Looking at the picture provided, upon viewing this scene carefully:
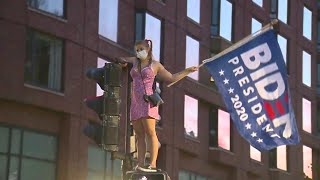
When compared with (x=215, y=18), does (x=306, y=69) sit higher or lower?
higher

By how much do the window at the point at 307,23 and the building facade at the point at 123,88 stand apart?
2.65 meters

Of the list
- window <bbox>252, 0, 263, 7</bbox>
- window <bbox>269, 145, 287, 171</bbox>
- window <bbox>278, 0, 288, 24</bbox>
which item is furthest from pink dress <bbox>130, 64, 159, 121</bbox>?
window <bbox>278, 0, 288, 24</bbox>

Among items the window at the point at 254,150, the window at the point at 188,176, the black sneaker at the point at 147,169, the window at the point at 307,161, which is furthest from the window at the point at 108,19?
the black sneaker at the point at 147,169

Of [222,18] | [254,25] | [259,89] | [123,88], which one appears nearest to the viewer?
[259,89]

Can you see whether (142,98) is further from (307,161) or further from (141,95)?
(307,161)

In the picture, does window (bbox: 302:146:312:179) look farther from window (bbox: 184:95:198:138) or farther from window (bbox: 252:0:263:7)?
window (bbox: 184:95:198:138)

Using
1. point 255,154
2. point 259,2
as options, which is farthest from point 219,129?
point 259,2

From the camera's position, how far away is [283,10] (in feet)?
166

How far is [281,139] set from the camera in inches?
425

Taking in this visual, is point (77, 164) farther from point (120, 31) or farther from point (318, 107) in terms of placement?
point (318, 107)

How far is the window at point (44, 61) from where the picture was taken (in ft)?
95.5

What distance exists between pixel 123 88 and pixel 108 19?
433 centimetres

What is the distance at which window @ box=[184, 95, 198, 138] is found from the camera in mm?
38469

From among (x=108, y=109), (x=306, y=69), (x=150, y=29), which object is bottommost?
(x=108, y=109)
